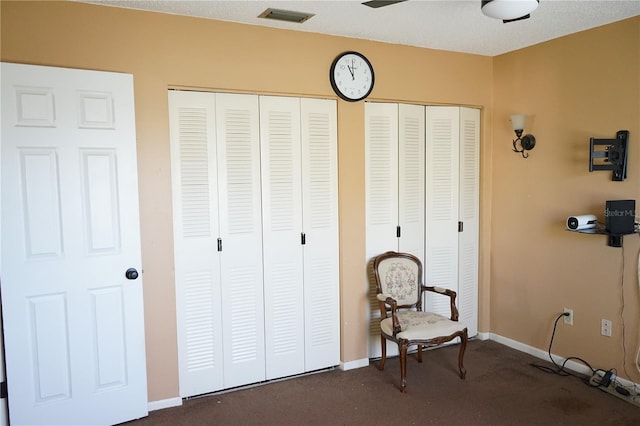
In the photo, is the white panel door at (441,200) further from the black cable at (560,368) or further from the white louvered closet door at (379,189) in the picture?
the black cable at (560,368)

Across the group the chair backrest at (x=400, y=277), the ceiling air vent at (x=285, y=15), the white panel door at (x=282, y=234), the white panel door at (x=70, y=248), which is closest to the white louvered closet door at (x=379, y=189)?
the chair backrest at (x=400, y=277)

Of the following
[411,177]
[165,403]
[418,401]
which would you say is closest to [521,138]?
[411,177]

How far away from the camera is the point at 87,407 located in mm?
2742

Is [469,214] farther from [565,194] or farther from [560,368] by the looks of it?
[560,368]

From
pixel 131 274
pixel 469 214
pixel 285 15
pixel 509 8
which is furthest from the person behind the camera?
pixel 469 214

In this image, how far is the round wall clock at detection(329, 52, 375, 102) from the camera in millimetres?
3428

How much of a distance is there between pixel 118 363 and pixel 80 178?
1123 mm

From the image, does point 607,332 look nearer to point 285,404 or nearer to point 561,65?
point 561,65

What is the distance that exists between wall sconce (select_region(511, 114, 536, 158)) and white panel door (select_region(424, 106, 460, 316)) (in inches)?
18.3

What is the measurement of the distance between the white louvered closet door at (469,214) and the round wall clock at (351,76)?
0.99 meters

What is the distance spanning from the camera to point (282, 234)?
336 cm

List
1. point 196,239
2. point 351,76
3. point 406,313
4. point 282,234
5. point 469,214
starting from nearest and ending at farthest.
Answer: point 196,239 < point 282,234 < point 351,76 < point 406,313 < point 469,214

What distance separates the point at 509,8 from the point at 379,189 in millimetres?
1615

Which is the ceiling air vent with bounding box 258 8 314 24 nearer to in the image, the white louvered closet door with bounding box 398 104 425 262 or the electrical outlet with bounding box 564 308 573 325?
the white louvered closet door with bounding box 398 104 425 262
